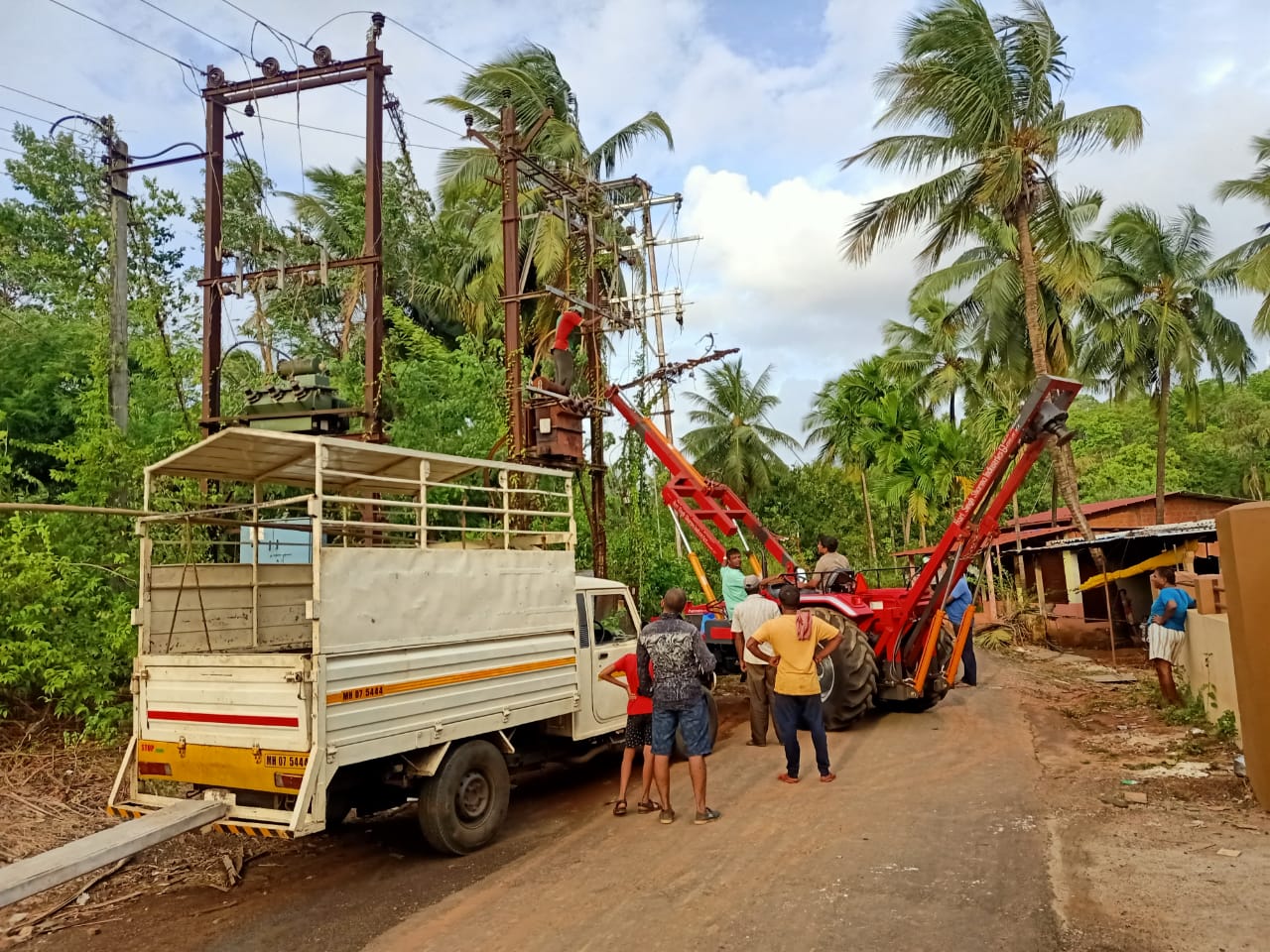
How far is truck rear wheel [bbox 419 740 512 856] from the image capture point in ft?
19.3

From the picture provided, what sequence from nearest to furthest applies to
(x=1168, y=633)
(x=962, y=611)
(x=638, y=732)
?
(x=638, y=732)
(x=1168, y=633)
(x=962, y=611)

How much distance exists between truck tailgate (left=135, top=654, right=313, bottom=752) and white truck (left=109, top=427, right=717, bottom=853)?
0.04ft

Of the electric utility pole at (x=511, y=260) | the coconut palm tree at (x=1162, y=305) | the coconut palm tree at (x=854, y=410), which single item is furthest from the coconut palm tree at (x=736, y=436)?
the electric utility pole at (x=511, y=260)

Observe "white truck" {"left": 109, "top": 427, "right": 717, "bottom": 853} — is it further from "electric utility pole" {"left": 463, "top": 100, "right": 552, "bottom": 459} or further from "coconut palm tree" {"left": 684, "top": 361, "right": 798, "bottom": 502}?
"coconut palm tree" {"left": 684, "top": 361, "right": 798, "bottom": 502}

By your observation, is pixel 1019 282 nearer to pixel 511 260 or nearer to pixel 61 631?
pixel 511 260

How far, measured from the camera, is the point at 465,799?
6.16 meters

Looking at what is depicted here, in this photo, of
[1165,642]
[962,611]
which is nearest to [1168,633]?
[1165,642]

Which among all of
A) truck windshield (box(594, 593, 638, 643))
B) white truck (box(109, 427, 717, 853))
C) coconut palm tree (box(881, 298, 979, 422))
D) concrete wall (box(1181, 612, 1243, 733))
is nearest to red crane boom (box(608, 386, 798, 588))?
truck windshield (box(594, 593, 638, 643))

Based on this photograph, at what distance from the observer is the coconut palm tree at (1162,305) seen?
79.4 ft

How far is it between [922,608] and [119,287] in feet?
29.4

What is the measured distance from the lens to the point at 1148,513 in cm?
2661

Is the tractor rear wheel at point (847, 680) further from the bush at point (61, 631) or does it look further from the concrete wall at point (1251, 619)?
the bush at point (61, 631)

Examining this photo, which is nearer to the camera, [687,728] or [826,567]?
[687,728]

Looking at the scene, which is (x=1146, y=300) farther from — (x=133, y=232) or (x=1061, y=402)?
(x=133, y=232)
